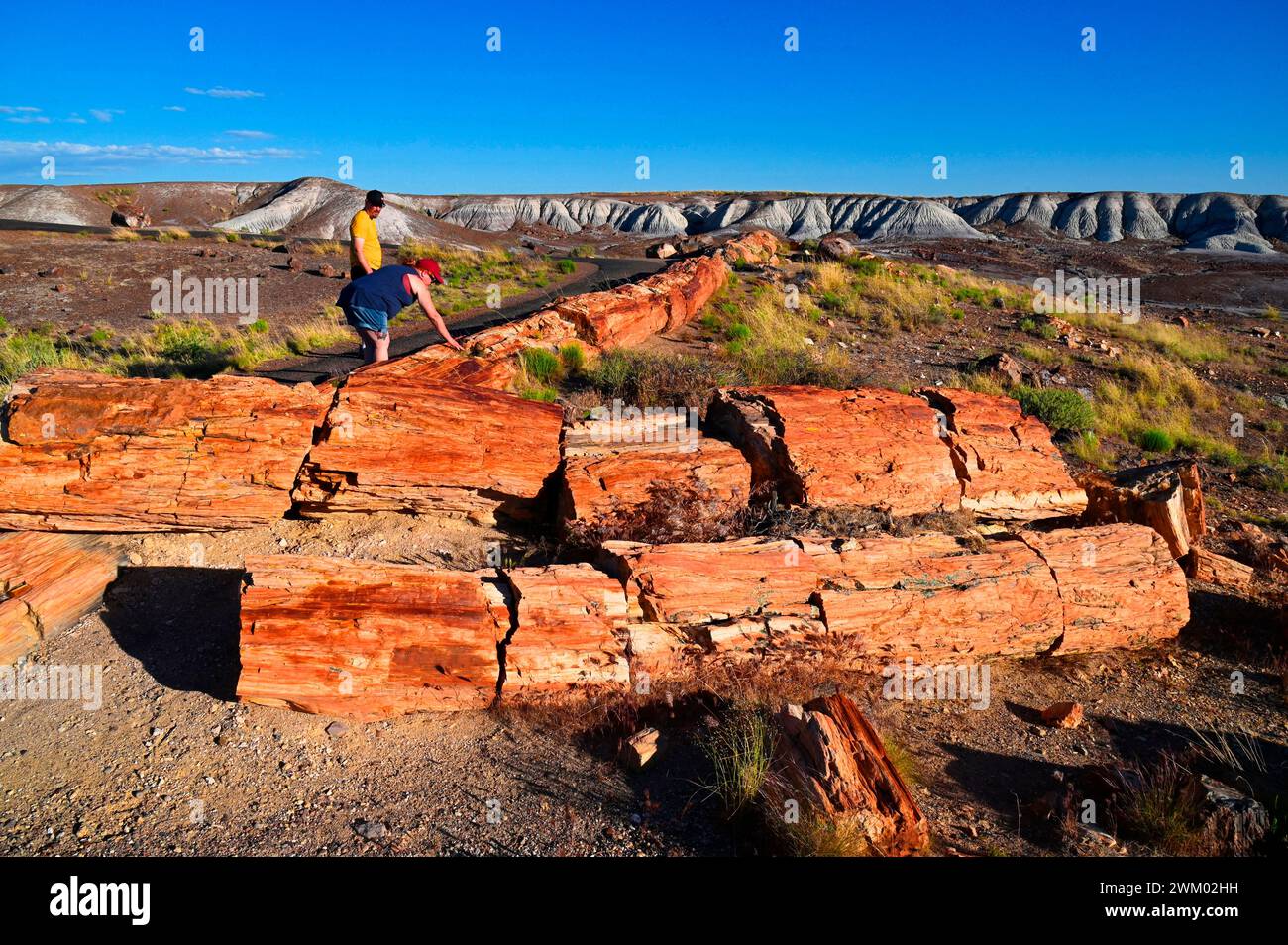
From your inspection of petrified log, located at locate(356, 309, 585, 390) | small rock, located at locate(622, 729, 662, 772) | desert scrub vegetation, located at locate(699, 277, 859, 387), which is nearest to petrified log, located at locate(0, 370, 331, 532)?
petrified log, located at locate(356, 309, 585, 390)

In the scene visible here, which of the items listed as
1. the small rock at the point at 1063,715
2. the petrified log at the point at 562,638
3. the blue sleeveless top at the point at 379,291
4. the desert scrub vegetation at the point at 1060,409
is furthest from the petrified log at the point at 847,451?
the desert scrub vegetation at the point at 1060,409

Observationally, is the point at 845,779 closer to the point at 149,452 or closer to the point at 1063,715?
the point at 1063,715

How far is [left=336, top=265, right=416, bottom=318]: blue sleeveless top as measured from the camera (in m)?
7.25

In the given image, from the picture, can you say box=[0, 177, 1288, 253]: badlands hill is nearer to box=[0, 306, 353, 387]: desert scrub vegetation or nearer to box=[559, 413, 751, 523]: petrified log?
box=[0, 306, 353, 387]: desert scrub vegetation

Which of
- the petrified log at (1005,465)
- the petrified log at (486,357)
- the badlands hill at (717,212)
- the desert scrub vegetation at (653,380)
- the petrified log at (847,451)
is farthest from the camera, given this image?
the badlands hill at (717,212)

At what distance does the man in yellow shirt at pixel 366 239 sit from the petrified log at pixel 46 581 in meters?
4.07

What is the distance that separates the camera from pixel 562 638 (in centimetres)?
427

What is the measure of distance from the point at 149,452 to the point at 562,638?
338 cm

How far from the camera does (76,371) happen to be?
18.3 feet

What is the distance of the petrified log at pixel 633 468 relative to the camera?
5.75 m

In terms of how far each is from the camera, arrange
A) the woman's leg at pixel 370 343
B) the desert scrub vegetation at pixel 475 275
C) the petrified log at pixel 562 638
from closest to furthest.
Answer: the petrified log at pixel 562 638
the woman's leg at pixel 370 343
the desert scrub vegetation at pixel 475 275

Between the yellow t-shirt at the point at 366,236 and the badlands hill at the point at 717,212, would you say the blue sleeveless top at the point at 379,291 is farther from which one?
the badlands hill at the point at 717,212

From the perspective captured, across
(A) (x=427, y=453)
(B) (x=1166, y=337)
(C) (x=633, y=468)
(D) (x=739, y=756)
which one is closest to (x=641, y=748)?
(D) (x=739, y=756)

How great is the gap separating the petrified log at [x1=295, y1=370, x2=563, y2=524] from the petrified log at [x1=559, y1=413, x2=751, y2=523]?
1.04 ft
